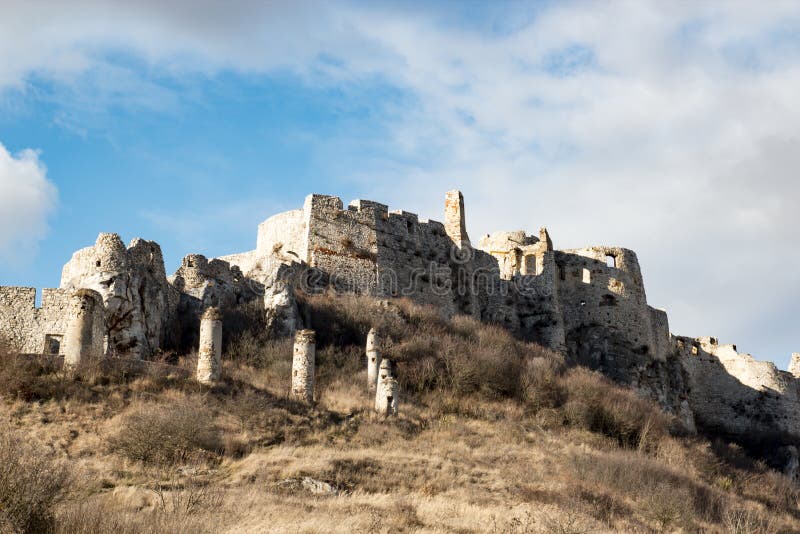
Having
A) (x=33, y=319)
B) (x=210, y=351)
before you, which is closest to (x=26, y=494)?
(x=210, y=351)

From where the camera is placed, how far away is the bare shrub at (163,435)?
22766 millimetres

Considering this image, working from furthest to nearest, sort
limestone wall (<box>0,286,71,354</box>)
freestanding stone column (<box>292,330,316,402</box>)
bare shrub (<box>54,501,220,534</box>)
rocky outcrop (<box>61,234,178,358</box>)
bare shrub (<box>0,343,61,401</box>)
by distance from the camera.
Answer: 1. rocky outcrop (<box>61,234,178,358</box>)
2. limestone wall (<box>0,286,71,354</box>)
3. freestanding stone column (<box>292,330,316,402</box>)
4. bare shrub (<box>0,343,61,401</box>)
5. bare shrub (<box>54,501,220,534</box>)

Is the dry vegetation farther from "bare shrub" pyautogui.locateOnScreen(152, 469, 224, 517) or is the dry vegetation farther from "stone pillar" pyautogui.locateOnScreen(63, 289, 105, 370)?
"stone pillar" pyautogui.locateOnScreen(63, 289, 105, 370)

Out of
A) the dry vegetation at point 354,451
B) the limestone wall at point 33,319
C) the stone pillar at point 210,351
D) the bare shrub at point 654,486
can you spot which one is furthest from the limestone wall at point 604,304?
the limestone wall at point 33,319

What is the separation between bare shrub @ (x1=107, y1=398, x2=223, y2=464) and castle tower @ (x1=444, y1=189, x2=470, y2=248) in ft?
70.7

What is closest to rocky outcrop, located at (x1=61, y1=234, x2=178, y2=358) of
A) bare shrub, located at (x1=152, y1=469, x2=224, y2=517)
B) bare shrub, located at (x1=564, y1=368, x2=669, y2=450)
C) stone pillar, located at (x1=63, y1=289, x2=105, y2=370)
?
stone pillar, located at (x1=63, y1=289, x2=105, y2=370)

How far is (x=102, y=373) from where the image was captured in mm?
25766

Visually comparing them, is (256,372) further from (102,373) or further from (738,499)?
(738,499)

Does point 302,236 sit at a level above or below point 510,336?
above

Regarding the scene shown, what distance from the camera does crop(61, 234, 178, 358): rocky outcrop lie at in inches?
1156

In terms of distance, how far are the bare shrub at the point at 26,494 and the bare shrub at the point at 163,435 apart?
6.39 meters

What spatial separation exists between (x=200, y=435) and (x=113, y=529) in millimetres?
8579

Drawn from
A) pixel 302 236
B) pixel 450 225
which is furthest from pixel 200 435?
pixel 450 225

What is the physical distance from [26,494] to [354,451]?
11011 mm
